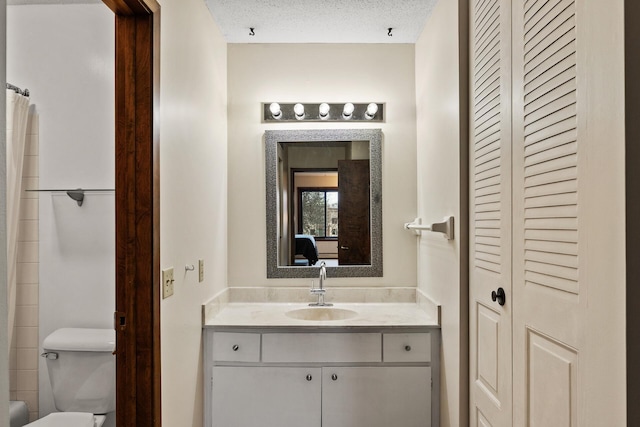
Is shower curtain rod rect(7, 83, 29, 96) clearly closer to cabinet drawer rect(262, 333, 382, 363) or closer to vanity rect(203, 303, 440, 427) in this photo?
vanity rect(203, 303, 440, 427)

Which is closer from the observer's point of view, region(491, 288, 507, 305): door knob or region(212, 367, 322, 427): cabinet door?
region(491, 288, 507, 305): door knob

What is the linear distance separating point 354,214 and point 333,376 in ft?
3.34

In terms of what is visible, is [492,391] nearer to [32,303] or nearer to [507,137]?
[507,137]

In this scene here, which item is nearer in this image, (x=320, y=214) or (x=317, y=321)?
(x=317, y=321)

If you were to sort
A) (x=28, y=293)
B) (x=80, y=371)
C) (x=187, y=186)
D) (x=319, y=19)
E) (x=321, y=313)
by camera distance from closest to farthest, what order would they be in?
(x=187, y=186)
(x=80, y=371)
(x=28, y=293)
(x=319, y=19)
(x=321, y=313)

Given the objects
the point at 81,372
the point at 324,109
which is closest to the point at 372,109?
the point at 324,109

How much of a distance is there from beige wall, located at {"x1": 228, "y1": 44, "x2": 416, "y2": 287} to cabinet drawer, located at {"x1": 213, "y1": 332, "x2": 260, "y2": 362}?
562 millimetres

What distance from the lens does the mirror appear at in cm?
279

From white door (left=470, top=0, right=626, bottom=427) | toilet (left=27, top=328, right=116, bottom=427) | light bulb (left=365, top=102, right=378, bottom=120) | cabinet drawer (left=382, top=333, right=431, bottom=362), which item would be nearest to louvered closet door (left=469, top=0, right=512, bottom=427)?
white door (left=470, top=0, right=626, bottom=427)

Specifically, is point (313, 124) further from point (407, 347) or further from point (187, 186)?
point (407, 347)

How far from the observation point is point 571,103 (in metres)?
1.04

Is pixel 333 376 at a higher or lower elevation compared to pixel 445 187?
lower

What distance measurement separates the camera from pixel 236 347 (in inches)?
88.9

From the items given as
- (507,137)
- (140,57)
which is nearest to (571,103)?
(507,137)
